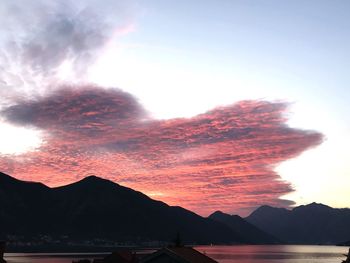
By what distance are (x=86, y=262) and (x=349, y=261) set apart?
6318cm

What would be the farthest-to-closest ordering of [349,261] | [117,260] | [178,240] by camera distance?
[117,260] → [349,261] → [178,240]

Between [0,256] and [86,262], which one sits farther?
[86,262]

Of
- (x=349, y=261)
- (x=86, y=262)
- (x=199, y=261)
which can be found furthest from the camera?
(x=86, y=262)

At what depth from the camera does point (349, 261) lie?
1796 inches

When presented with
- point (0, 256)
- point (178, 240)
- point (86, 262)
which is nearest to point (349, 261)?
point (178, 240)

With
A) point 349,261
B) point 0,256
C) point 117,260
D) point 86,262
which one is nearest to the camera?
point 349,261

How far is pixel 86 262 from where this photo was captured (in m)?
96.2

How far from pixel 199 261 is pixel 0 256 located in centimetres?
4024

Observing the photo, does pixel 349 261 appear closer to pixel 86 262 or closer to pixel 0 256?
pixel 0 256

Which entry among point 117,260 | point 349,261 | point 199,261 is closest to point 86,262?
point 117,260

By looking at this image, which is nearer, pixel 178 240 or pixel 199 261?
pixel 199 261

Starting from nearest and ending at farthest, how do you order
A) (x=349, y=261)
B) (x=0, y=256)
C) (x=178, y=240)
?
1. (x=178, y=240)
2. (x=349, y=261)
3. (x=0, y=256)

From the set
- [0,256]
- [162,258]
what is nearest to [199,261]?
[162,258]

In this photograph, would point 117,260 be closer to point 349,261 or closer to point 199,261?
point 349,261
